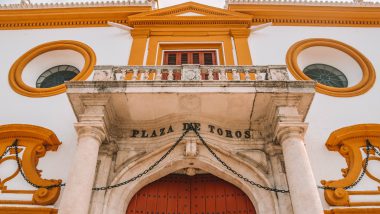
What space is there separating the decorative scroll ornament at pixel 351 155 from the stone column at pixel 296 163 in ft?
4.73

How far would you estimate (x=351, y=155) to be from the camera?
36.4ft

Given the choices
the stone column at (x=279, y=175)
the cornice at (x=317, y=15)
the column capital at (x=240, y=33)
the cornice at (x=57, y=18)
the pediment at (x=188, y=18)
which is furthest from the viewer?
the cornice at (x=57, y=18)

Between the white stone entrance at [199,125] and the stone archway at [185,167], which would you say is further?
the white stone entrance at [199,125]

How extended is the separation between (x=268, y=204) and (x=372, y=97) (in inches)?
206

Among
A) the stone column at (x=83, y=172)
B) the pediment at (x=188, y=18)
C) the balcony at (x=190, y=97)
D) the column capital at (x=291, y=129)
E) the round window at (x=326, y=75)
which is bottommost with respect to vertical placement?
the stone column at (x=83, y=172)

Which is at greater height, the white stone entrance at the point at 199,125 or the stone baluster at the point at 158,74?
the stone baluster at the point at 158,74

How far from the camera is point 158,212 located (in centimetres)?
1036

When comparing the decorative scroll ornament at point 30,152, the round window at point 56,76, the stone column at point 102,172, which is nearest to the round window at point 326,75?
the stone column at point 102,172

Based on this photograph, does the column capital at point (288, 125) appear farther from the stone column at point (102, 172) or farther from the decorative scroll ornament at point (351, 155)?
the stone column at point (102, 172)

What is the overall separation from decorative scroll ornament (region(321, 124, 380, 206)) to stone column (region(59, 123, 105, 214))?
5.51 m

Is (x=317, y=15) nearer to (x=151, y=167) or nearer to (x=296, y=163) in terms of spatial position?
(x=296, y=163)

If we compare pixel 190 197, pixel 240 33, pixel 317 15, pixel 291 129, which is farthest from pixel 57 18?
pixel 291 129

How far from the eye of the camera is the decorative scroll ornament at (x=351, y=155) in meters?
10.2

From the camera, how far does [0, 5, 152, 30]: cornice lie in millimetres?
15320
